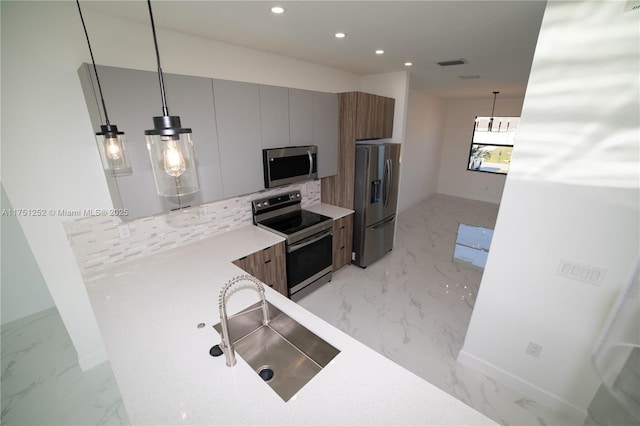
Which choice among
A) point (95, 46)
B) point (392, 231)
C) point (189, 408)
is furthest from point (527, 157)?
point (95, 46)

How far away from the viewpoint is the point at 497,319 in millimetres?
2049

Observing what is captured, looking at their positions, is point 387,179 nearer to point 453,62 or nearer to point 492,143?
point 453,62

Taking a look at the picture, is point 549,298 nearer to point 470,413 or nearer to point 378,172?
point 470,413

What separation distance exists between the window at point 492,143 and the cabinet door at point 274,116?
5897 mm

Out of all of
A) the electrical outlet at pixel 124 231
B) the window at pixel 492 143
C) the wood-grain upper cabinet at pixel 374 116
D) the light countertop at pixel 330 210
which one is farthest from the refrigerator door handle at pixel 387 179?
the window at pixel 492 143

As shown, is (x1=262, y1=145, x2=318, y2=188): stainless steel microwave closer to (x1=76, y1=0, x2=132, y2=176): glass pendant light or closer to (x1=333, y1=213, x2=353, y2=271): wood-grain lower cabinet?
(x1=333, y1=213, x2=353, y2=271): wood-grain lower cabinet

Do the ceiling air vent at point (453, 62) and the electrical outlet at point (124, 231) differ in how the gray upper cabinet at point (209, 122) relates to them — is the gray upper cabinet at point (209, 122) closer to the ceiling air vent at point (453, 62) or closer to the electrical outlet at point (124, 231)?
the electrical outlet at point (124, 231)

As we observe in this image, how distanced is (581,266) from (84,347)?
147 inches

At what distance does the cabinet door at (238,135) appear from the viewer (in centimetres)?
215

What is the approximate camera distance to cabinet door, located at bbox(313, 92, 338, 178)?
2969mm

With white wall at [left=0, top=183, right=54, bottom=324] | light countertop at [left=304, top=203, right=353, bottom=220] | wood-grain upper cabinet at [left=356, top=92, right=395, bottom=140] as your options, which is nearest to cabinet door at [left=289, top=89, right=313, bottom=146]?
wood-grain upper cabinet at [left=356, top=92, right=395, bottom=140]

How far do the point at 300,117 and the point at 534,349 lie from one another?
2805 millimetres

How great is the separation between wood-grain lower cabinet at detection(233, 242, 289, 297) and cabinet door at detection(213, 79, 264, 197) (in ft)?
1.94

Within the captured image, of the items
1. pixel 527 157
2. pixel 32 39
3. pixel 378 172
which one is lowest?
pixel 378 172
